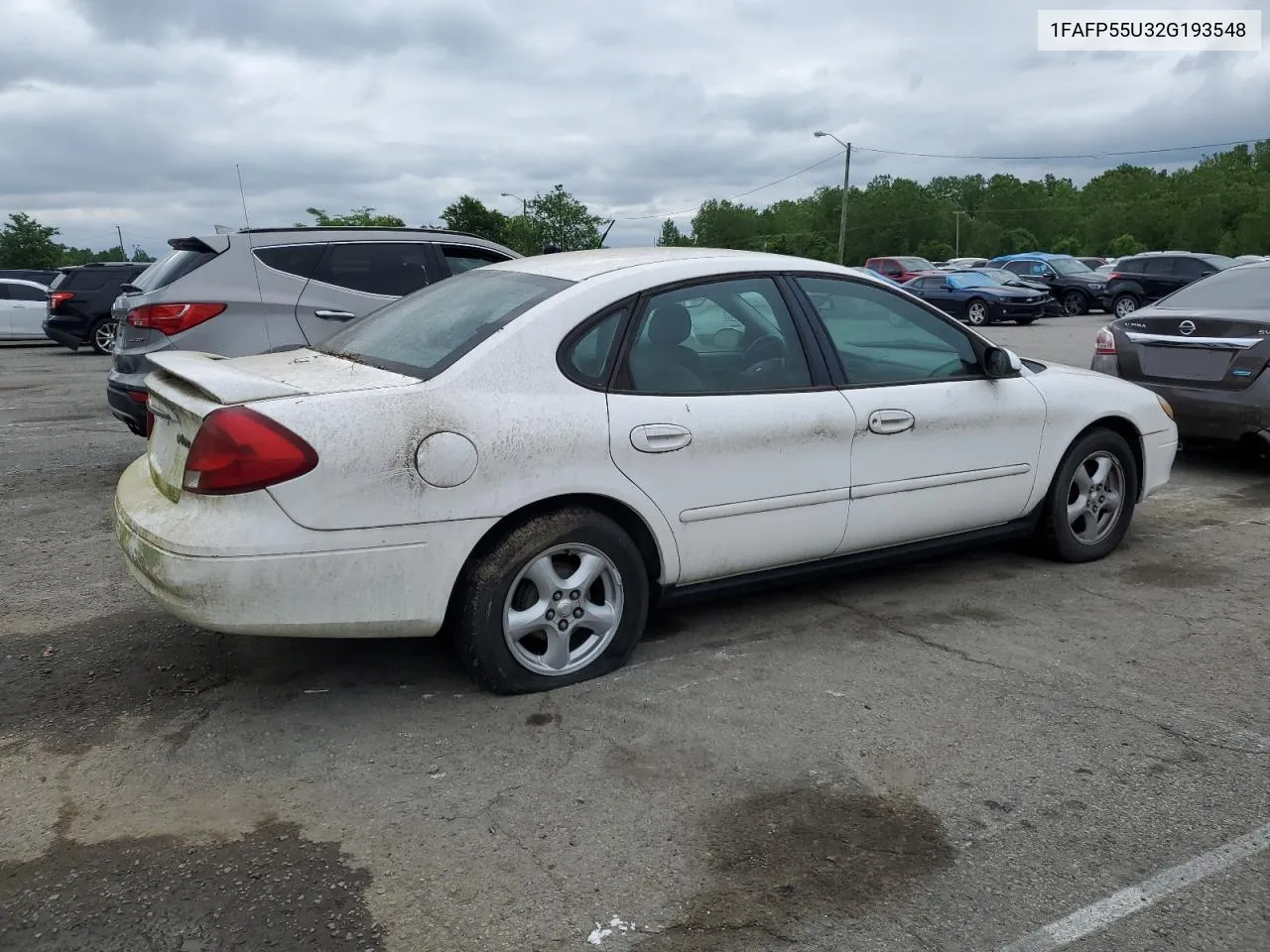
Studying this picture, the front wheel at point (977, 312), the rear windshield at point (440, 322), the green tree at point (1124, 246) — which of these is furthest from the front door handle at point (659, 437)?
the green tree at point (1124, 246)

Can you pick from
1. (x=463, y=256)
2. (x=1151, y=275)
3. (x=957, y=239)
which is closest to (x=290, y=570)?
(x=463, y=256)

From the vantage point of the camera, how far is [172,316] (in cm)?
684

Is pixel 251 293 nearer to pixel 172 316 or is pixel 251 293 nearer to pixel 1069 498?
pixel 172 316

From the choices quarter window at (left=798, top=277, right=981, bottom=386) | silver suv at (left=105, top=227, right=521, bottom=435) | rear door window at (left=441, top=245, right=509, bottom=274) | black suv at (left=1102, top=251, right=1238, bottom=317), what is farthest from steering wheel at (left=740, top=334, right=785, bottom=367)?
black suv at (left=1102, top=251, right=1238, bottom=317)

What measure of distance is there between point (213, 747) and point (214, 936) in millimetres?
996

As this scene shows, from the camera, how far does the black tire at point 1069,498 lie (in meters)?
5.15

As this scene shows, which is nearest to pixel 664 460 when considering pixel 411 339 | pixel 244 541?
pixel 411 339

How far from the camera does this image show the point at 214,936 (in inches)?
97.9

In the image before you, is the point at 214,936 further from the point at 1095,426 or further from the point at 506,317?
the point at 1095,426

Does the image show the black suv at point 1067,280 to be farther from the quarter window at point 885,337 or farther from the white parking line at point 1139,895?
the white parking line at point 1139,895

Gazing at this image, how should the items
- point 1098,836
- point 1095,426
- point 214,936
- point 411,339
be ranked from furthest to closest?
point 1095,426 < point 411,339 < point 1098,836 < point 214,936

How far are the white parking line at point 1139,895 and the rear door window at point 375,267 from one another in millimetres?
5941

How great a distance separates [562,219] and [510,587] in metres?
23.9

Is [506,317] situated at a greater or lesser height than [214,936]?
greater
